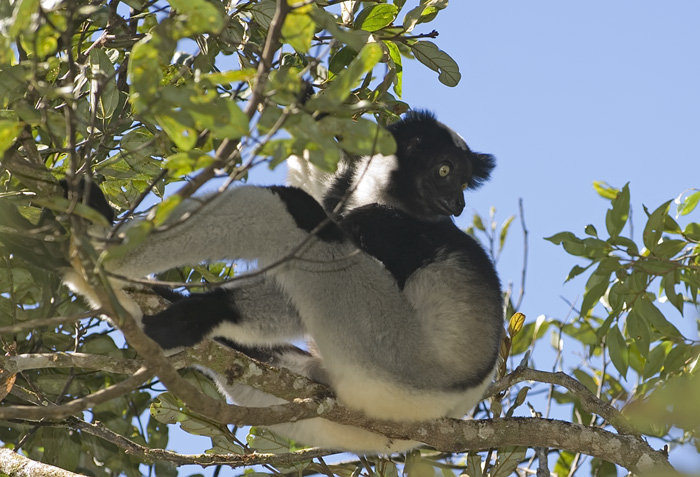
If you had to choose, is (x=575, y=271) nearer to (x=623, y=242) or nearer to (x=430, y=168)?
(x=623, y=242)

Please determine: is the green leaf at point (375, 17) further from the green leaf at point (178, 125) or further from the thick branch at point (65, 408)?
the thick branch at point (65, 408)

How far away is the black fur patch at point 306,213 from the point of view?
12.3ft

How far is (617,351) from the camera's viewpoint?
15.2 ft

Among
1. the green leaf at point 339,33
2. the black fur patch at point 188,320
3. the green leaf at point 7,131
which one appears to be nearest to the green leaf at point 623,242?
the black fur patch at point 188,320

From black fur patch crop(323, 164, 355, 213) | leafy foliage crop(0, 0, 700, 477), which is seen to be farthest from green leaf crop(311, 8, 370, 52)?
black fur patch crop(323, 164, 355, 213)

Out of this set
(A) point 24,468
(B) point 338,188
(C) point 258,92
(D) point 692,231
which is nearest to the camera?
(C) point 258,92

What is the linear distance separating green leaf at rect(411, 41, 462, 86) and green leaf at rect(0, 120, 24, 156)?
269 cm

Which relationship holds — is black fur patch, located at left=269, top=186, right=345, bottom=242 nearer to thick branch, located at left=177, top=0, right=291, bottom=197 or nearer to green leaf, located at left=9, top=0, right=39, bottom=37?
thick branch, located at left=177, top=0, right=291, bottom=197

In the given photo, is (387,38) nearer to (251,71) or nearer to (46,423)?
(251,71)

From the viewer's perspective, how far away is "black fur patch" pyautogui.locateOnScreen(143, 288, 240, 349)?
12.0ft

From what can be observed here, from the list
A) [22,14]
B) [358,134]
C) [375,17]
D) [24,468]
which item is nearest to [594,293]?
[375,17]

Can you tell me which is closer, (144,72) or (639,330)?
(144,72)

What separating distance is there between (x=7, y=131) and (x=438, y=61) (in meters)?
2.82

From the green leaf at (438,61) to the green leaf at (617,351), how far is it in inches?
71.7
